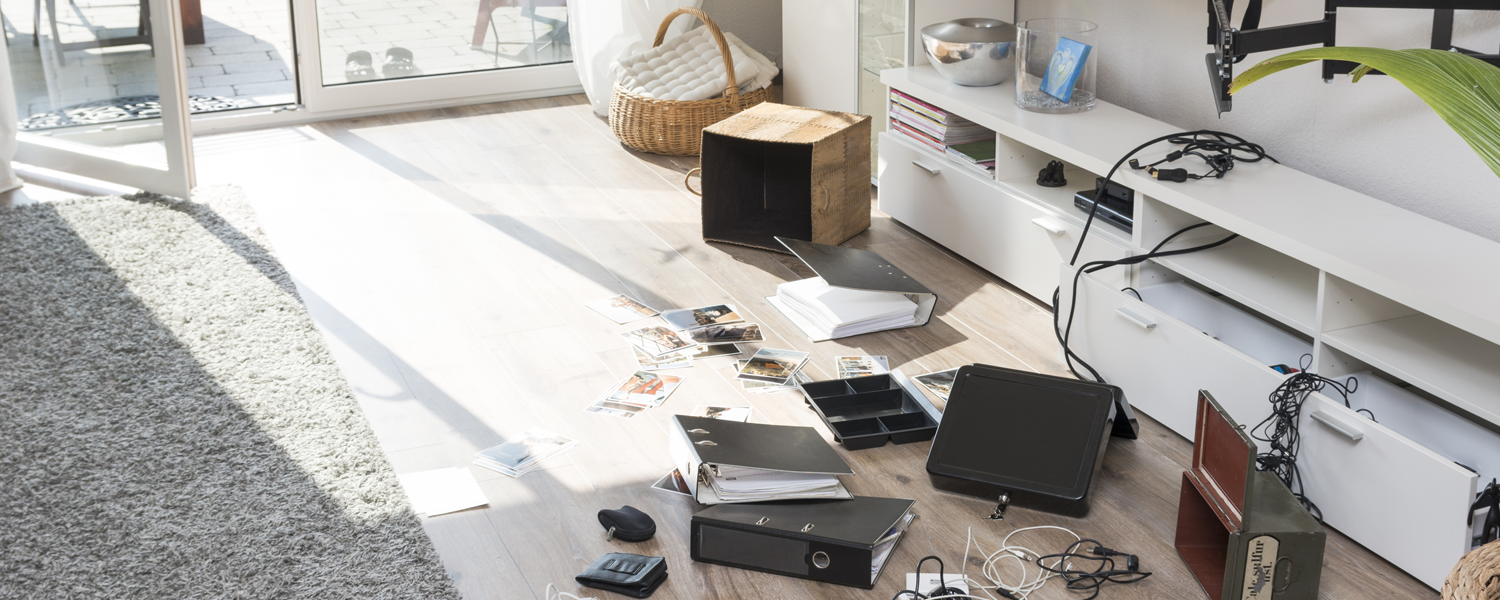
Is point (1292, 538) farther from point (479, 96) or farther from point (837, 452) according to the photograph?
point (479, 96)

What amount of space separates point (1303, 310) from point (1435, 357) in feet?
0.85

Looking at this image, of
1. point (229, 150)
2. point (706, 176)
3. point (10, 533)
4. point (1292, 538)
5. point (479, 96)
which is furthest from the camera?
point (479, 96)

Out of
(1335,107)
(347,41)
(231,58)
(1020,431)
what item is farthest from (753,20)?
(1020,431)

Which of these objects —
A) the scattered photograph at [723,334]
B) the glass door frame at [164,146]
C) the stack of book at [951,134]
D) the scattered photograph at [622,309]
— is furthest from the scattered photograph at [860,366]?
the glass door frame at [164,146]

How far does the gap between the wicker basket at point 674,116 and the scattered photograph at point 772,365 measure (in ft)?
5.66

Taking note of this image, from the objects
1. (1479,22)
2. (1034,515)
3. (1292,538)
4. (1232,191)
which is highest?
(1479,22)

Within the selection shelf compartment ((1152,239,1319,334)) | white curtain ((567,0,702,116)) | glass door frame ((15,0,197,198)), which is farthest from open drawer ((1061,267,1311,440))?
glass door frame ((15,0,197,198))

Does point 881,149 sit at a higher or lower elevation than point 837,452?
higher

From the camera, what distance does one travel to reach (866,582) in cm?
203

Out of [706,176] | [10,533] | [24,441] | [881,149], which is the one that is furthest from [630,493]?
[881,149]

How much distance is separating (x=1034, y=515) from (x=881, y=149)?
1.77m

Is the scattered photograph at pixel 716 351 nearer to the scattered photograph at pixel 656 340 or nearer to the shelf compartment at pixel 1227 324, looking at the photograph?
the scattered photograph at pixel 656 340

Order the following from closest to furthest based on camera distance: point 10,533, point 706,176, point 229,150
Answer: point 10,533, point 706,176, point 229,150

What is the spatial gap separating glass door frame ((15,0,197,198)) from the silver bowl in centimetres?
242
